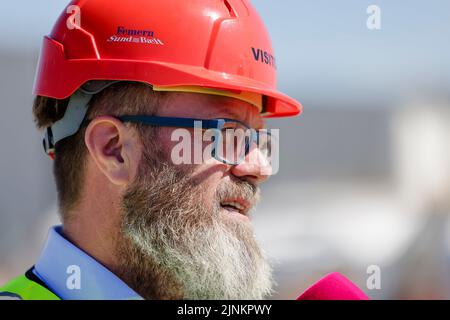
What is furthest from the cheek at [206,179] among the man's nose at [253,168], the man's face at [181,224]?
the man's nose at [253,168]

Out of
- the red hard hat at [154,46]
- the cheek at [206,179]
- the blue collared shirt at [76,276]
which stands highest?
the red hard hat at [154,46]

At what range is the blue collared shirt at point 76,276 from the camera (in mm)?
2658

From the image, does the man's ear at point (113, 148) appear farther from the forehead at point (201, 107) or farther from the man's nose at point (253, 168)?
the man's nose at point (253, 168)

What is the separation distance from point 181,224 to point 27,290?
62 cm

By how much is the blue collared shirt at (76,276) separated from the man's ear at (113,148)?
31 centimetres

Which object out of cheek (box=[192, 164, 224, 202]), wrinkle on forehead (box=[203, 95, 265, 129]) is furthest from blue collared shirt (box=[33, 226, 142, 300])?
wrinkle on forehead (box=[203, 95, 265, 129])

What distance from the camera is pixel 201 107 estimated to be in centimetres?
282

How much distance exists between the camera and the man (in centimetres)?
275

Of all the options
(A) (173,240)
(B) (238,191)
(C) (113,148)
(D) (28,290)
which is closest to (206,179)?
(B) (238,191)

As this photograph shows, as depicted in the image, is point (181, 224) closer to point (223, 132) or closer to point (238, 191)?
point (238, 191)

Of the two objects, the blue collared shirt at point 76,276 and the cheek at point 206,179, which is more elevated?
the cheek at point 206,179

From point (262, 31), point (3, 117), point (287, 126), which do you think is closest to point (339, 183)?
point (287, 126)

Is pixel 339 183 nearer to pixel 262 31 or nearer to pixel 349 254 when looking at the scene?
pixel 349 254

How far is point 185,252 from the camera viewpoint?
2764 millimetres
